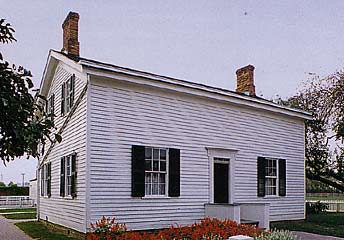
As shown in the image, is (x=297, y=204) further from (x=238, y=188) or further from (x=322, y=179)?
(x=322, y=179)

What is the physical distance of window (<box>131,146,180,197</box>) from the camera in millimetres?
13258

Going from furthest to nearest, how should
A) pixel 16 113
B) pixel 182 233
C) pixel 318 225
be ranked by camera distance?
pixel 318 225, pixel 182 233, pixel 16 113

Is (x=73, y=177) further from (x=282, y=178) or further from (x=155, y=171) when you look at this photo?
(x=282, y=178)

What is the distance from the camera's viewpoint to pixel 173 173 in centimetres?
1411

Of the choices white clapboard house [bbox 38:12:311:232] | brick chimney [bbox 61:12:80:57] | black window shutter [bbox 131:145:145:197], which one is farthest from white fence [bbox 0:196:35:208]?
black window shutter [bbox 131:145:145:197]

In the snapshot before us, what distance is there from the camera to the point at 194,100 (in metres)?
15.3

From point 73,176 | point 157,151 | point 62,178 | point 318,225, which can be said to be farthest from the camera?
point 318,225

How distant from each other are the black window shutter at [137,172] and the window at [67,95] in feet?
9.07

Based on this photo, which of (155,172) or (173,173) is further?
(173,173)

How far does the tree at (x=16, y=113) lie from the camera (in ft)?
12.0

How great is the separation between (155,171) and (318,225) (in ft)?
24.8

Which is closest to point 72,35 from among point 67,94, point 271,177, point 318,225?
point 67,94

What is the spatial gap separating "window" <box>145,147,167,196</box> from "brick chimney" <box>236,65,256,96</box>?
7.56 m

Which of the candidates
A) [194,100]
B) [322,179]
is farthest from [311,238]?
[322,179]
